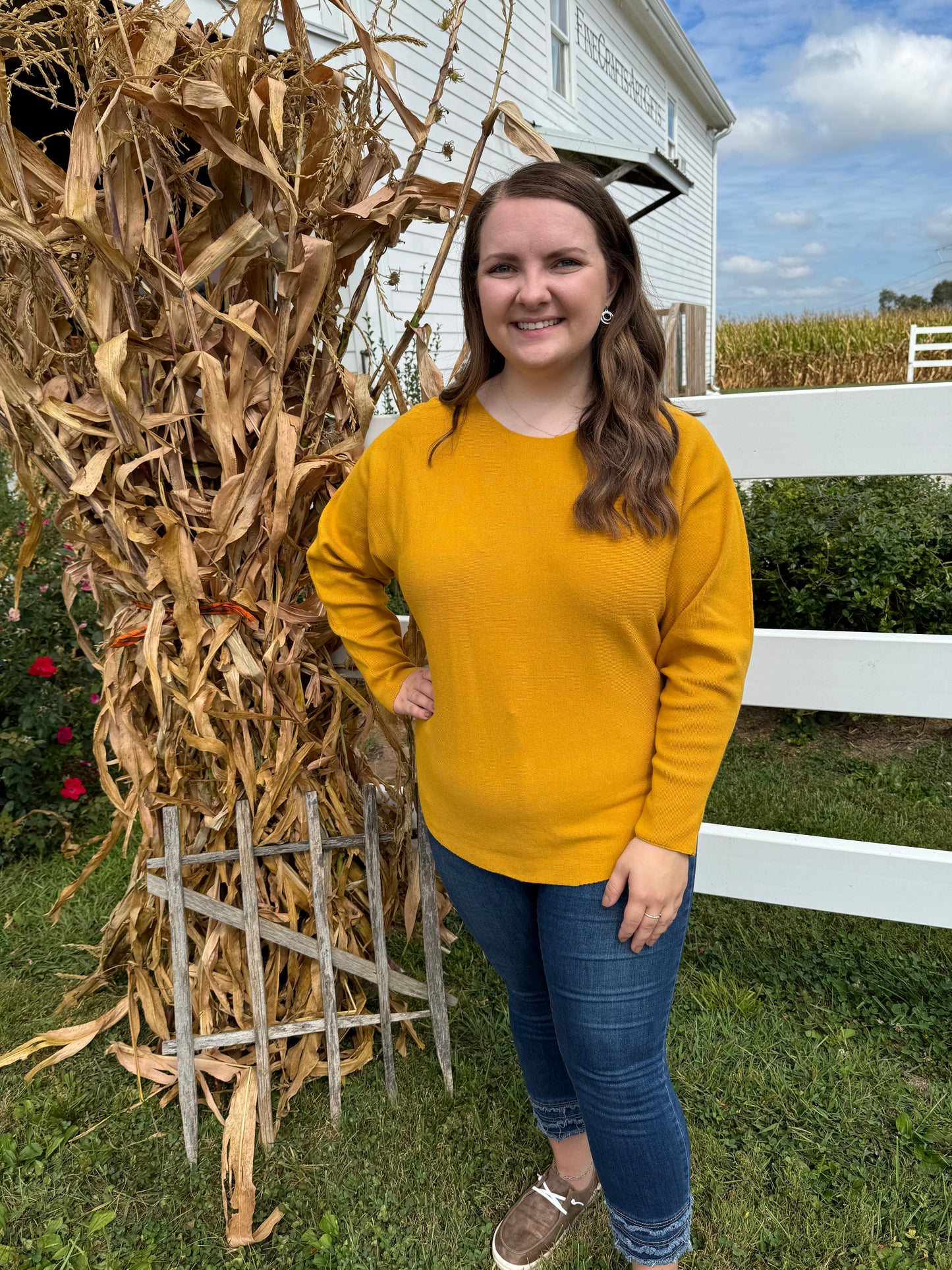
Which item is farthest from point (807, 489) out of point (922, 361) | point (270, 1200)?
point (922, 361)

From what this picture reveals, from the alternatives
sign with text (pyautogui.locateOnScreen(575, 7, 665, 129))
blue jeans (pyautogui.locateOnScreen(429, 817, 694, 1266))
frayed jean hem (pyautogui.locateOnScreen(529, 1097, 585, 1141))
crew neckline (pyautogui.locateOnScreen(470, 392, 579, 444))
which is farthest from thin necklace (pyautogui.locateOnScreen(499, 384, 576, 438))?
sign with text (pyautogui.locateOnScreen(575, 7, 665, 129))

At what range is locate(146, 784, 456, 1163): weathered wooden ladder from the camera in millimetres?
2059

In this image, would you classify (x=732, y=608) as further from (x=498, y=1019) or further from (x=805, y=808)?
(x=805, y=808)

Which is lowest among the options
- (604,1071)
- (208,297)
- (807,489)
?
(604,1071)

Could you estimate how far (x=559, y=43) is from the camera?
10320 mm

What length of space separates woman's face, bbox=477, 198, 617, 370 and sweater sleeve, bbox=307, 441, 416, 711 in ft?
1.43

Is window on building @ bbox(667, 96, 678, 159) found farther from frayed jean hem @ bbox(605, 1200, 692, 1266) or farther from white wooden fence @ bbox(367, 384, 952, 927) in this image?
frayed jean hem @ bbox(605, 1200, 692, 1266)

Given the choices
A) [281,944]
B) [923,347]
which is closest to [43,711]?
[281,944]

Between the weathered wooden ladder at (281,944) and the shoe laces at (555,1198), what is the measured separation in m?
0.41

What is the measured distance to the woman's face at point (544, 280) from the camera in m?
1.34

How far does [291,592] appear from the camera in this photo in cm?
202

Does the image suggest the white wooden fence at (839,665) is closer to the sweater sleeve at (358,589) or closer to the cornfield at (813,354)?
the sweater sleeve at (358,589)

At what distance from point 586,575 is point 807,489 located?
367cm

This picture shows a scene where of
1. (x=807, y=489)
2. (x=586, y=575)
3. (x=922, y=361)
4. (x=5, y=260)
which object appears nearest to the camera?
(x=586, y=575)
